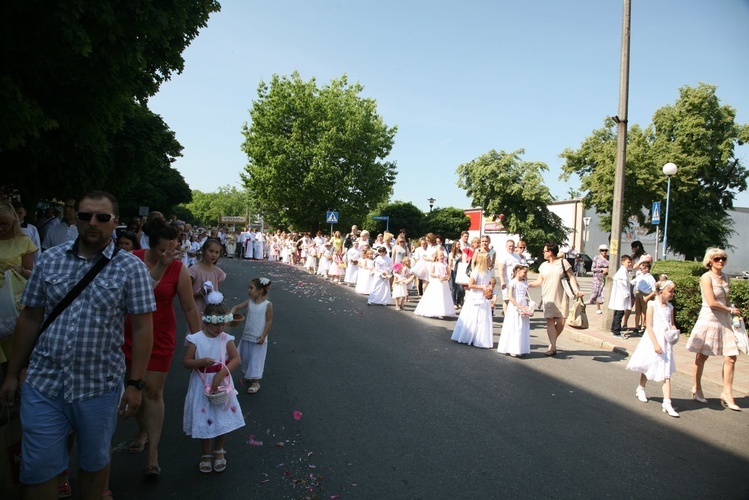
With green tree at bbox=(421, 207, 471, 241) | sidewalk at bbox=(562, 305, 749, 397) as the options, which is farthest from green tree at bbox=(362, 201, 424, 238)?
sidewalk at bbox=(562, 305, 749, 397)

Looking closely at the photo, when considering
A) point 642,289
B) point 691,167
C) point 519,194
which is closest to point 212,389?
point 642,289

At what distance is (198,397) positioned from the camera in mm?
4062

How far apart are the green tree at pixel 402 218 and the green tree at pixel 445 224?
3.61 ft

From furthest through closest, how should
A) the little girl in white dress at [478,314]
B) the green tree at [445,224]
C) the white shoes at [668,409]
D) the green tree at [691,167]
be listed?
the green tree at [445,224] < the green tree at [691,167] < the little girl in white dress at [478,314] < the white shoes at [668,409]

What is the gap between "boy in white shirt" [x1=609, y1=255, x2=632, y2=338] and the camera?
35.1 ft

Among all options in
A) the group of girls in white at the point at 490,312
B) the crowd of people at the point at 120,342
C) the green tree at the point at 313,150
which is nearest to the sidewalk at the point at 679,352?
the group of girls in white at the point at 490,312

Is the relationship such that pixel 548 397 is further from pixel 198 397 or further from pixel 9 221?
pixel 9 221

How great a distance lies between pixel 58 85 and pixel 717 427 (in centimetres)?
925

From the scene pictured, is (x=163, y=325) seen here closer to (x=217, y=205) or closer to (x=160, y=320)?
(x=160, y=320)

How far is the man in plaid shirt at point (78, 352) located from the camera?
2.71 meters

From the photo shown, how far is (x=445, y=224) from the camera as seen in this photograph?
2254 inches

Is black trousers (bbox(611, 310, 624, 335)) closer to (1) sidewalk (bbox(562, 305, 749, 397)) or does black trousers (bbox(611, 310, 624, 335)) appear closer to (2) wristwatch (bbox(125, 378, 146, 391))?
(1) sidewalk (bbox(562, 305, 749, 397))

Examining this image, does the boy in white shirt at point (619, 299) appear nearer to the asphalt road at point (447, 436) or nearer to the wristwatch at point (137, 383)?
the asphalt road at point (447, 436)

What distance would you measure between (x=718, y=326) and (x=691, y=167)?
1100 inches
